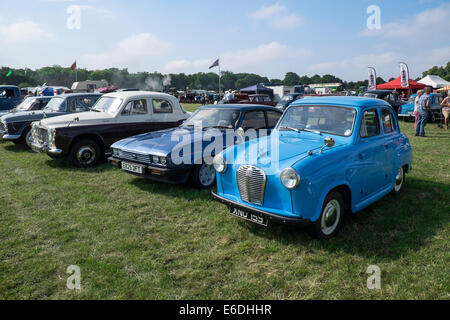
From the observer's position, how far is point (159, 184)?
608 centimetres

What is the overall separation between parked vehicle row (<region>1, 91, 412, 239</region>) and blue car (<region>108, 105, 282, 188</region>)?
2 cm

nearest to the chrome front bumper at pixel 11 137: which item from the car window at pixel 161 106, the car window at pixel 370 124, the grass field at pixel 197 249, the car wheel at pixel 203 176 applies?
the grass field at pixel 197 249

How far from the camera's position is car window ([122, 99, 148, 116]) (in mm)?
7746

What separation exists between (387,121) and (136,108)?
5.83m

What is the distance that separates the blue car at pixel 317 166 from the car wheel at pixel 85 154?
4.42 metres

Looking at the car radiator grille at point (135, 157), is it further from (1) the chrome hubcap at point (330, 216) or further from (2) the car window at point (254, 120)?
(1) the chrome hubcap at point (330, 216)

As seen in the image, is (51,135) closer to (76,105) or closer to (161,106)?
(76,105)

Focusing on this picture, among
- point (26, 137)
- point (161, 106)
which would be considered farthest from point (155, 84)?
point (161, 106)

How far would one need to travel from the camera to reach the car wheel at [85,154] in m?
7.21

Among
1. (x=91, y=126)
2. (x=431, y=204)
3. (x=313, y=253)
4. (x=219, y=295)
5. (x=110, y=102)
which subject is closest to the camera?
(x=219, y=295)
